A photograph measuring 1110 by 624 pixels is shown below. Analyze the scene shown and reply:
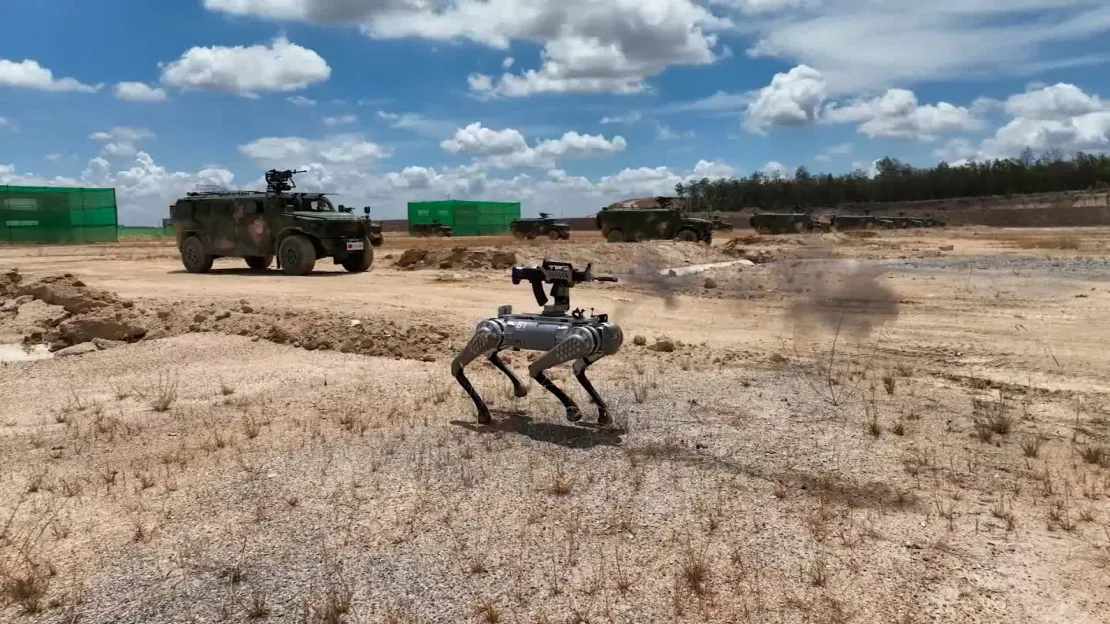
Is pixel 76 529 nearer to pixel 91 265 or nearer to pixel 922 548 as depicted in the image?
pixel 922 548

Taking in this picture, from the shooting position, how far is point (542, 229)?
3819cm

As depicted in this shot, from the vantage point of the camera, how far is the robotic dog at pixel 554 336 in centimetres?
592

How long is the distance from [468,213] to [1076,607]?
176 feet

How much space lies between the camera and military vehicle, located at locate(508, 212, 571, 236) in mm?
37500

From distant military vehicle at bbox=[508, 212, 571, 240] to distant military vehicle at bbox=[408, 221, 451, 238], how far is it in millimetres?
14142

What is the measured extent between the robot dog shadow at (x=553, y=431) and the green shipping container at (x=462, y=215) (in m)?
48.9

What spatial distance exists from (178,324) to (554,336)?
6636 mm

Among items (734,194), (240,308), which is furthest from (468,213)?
(240,308)

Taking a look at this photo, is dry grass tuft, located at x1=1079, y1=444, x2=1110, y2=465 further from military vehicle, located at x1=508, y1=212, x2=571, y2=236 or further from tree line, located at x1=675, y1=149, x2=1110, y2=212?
tree line, located at x1=675, y1=149, x2=1110, y2=212

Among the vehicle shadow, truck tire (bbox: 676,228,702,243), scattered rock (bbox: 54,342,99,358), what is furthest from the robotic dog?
truck tire (bbox: 676,228,702,243)

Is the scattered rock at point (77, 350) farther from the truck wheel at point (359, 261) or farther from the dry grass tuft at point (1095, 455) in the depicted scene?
the dry grass tuft at point (1095, 455)

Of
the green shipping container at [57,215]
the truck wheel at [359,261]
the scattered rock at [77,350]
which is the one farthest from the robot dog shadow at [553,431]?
the green shipping container at [57,215]

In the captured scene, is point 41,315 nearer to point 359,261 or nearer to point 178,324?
point 178,324

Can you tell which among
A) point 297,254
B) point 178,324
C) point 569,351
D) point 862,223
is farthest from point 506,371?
point 862,223
